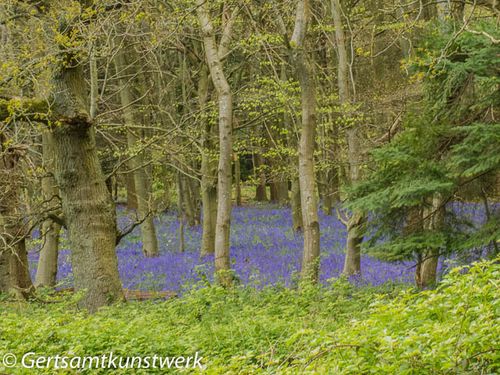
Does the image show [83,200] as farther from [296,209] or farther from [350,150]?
[296,209]

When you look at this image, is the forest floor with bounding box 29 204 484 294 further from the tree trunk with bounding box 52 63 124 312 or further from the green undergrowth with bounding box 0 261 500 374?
the tree trunk with bounding box 52 63 124 312

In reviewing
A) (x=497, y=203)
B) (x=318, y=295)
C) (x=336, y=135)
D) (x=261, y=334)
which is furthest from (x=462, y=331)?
(x=336, y=135)

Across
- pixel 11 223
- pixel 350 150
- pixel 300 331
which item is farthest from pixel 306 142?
pixel 300 331

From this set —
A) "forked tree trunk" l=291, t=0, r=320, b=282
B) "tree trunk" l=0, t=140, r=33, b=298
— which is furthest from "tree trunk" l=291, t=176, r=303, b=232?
"forked tree trunk" l=291, t=0, r=320, b=282

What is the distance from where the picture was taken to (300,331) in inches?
157

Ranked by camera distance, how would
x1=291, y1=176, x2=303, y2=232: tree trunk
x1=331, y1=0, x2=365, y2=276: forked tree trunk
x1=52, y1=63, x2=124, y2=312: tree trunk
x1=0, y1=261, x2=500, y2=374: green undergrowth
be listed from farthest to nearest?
x1=291, y1=176, x2=303, y2=232: tree trunk
x1=331, y1=0, x2=365, y2=276: forked tree trunk
x1=52, y1=63, x2=124, y2=312: tree trunk
x1=0, y1=261, x2=500, y2=374: green undergrowth

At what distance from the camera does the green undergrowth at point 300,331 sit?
3.63 metres

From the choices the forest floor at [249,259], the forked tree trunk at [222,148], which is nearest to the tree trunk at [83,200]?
the forest floor at [249,259]

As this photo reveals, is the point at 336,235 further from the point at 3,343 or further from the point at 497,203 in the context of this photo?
the point at 3,343

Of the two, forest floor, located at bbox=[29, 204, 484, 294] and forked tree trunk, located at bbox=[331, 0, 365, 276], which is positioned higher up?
forked tree trunk, located at bbox=[331, 0, 365, 276]

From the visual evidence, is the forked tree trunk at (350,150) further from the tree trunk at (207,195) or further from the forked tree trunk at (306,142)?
the tree trunk at (207,195)

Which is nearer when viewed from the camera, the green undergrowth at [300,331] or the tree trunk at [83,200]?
the green undergrowth at [300,331]

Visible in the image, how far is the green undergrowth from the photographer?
11.9ft

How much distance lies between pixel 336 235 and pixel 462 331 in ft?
58.7
